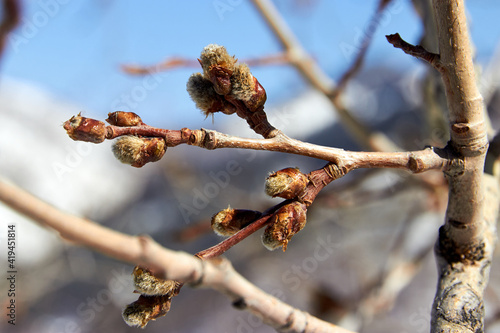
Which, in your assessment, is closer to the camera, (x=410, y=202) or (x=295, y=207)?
(x=295, y=207)

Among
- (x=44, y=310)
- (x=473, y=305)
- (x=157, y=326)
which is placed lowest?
(x=44, y=310)

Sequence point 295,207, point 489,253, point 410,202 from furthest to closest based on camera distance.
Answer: point 410,202 < point 489,253 < point 295,207

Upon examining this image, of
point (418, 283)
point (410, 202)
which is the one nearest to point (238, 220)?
point (410, 202)

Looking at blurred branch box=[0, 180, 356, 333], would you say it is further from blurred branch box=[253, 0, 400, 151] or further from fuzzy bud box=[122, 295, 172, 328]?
blurred branch box=[253, 0, 400, 151]

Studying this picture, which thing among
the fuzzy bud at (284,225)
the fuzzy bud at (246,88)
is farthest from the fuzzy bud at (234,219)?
the fuzzy bud at (246,88)

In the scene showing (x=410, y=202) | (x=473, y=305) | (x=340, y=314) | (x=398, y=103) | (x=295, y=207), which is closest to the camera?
(x=295, y=207)

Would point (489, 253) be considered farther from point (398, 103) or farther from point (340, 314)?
point (398, 103)

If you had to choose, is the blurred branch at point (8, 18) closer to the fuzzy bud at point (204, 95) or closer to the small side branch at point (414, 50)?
the fuzzy bud at point (204, 95)

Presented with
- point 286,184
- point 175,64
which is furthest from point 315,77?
point 286,184
